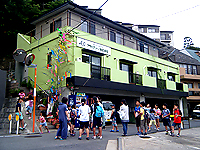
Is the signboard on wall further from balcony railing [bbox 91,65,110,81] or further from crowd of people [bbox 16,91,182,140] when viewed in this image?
crowd of people [bbox 16,91,182,140]

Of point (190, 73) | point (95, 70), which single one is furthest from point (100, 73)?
point (190, 73)

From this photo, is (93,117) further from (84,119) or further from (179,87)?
(179,87)

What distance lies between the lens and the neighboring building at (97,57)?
15106 mm

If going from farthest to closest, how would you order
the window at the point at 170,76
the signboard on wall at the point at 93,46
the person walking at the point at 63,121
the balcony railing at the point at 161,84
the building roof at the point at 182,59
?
the building roof at the point at 182,59, the window at the point at 170,76, the balcony railing at the point at 161,84, the signboard on wall at the point at 93,46, the person walking at the point at 63,121

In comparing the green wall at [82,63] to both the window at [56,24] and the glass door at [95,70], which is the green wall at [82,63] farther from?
the window at [56,24]

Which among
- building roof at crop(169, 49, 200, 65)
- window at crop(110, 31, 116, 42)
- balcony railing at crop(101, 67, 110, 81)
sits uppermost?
building roof at crop(169, 49, 200, 65)

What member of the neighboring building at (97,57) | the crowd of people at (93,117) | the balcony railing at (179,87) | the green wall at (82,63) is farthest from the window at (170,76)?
the crowd of people at (93,117)

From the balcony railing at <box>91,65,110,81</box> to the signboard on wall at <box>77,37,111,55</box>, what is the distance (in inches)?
62.3

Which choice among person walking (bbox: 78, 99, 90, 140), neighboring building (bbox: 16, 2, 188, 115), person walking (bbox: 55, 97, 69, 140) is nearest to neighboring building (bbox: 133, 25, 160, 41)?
neighboring building (bbox: 16, 2, 188, 115)

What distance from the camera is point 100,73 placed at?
16.4 meters

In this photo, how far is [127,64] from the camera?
2072cm

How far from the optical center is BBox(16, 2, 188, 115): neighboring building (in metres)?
15.1

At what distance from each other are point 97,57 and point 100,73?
1815 mm

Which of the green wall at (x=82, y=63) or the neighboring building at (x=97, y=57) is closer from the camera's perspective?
the green wall at (x=82, y=63)
